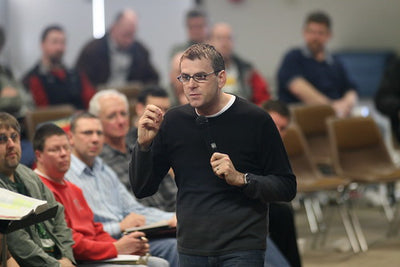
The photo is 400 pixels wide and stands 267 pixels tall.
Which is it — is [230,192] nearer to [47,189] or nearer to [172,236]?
[47,189]

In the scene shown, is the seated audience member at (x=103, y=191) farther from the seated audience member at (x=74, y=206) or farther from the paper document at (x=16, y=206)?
the paper document at (x=16, y=206)

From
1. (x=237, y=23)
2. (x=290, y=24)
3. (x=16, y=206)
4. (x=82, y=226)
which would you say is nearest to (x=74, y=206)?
(x=82, y=226)

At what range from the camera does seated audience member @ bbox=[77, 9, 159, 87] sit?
8.30m

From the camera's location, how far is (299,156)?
711 centimetres

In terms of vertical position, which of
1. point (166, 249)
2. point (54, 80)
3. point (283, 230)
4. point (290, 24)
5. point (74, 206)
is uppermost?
point (290, 24)

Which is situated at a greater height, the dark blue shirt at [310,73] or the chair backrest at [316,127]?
the dark blue shirt at [310,73]

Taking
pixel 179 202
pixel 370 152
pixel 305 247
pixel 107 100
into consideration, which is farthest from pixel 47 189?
pixel 370 152

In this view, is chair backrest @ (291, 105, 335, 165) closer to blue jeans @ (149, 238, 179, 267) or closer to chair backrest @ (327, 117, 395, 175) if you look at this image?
chair backrest @ (327, 117, 395, 175)

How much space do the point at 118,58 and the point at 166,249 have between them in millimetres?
4138

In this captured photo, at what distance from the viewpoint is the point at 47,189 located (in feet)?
13.1

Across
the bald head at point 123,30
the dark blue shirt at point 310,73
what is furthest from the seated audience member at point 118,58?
the dark blue shirt at point 310,73

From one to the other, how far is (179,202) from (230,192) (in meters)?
0.22

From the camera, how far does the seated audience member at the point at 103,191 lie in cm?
473

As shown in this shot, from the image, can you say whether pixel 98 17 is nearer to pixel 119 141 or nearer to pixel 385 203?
pixel 385 203
